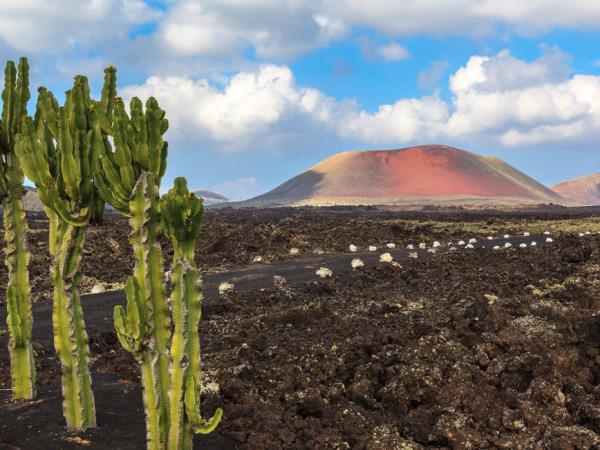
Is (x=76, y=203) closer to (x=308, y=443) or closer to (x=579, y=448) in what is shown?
(x=308, y=443)

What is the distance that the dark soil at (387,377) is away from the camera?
6457 mm

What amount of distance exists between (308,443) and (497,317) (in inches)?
178

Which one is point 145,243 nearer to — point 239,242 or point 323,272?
point 323,272

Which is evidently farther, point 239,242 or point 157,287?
point 239,242

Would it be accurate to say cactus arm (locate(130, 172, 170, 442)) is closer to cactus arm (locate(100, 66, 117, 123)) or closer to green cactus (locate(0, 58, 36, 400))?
cactus arm (locate(100, 66, 117, 123))

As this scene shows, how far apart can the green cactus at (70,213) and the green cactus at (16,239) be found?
1350 millimetres

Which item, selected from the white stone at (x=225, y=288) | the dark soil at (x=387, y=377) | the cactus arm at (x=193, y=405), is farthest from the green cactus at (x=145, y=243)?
the white stone at (x=225, y=288)

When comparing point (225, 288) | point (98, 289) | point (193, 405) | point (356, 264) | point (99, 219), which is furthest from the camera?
point (356, 264)

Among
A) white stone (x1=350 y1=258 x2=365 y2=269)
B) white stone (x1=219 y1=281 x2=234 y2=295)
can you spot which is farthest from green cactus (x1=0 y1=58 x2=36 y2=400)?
white stone (x1=350 y1=258 x2=365 y2=269)

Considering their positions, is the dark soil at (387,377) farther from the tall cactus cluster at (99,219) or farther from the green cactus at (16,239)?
the tall cactus cluster at (99,219)

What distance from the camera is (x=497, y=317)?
9.45 m

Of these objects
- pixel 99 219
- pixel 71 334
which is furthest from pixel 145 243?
pixel 71 334

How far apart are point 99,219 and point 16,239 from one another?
73.6 inches

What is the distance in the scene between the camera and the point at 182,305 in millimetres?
5723
